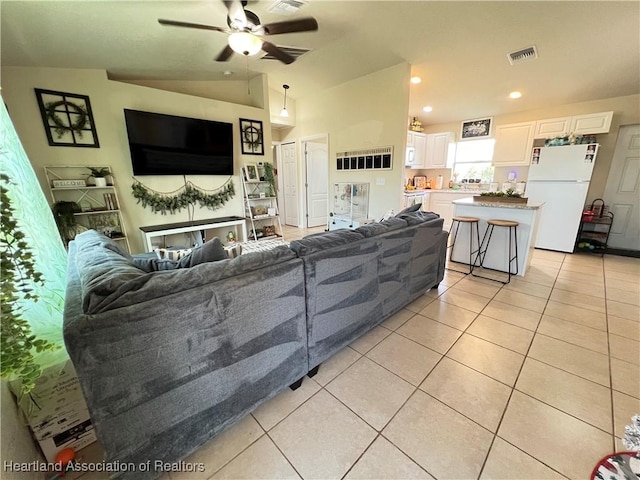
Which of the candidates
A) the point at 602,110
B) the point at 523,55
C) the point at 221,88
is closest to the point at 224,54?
the point at 221,88

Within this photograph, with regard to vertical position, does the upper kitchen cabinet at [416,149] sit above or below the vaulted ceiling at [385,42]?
below

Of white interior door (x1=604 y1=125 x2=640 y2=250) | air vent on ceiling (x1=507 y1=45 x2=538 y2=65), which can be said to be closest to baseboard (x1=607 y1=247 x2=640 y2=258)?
white interior door (x1=604 y1=125 x2=640 y2=250)

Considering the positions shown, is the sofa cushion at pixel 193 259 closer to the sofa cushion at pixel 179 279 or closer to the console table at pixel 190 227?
the sofa cushion at pixel 179 279

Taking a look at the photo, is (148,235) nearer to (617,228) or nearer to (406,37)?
(406,37)

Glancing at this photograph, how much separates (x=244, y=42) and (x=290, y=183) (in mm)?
4008

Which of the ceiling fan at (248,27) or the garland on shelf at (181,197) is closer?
the ceiling fan at (248,27)

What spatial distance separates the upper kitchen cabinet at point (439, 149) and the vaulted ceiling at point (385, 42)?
1.38 metres

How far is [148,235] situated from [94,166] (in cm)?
107

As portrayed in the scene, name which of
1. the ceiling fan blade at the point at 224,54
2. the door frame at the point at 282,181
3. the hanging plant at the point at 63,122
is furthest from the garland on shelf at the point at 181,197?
the ceiling fan blade at the point at 224,54

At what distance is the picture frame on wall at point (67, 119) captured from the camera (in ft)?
9.53

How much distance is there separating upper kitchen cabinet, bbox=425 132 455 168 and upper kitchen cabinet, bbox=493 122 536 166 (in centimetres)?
91

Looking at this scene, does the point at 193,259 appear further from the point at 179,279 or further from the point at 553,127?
the point at 553,127

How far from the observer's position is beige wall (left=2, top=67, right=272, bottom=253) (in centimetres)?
281

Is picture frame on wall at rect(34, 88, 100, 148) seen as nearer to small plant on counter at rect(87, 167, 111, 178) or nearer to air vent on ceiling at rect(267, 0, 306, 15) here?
small plant on counter at rect(87, 167, 111, 178)
